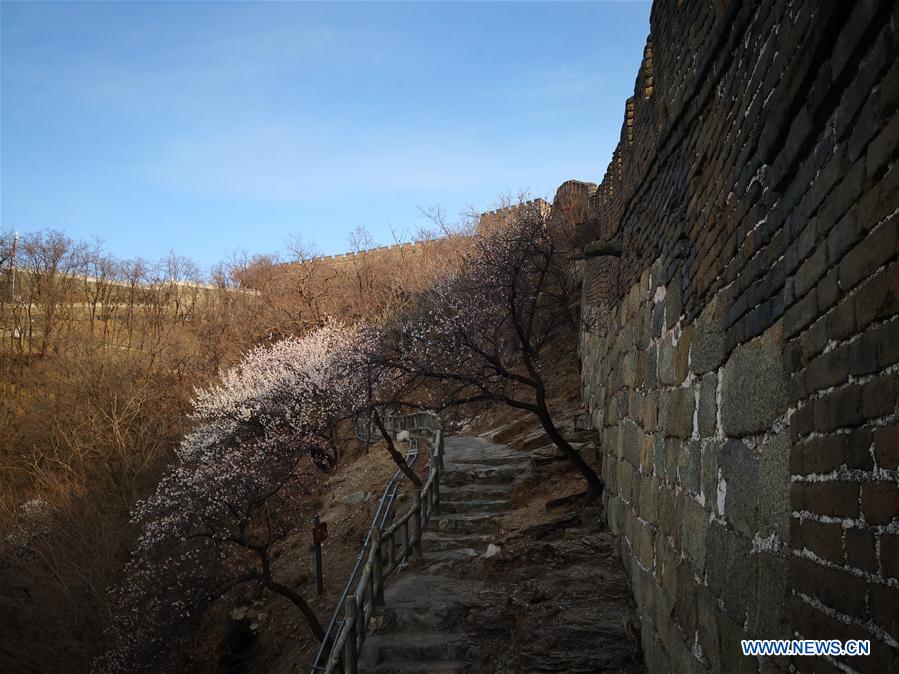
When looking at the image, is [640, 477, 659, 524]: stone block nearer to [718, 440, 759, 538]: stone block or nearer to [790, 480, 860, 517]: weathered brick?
[718, 440, 759, 538]: stone block

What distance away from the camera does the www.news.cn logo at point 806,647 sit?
73.0 inches

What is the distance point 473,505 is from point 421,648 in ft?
16.2

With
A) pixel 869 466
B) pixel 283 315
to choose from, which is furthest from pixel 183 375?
pixel 869 466

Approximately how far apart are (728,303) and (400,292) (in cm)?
3128

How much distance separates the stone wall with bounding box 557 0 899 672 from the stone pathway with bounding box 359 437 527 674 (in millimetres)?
3448

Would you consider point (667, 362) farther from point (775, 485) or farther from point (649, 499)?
point (775, 485)

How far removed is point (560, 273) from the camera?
73.1ft

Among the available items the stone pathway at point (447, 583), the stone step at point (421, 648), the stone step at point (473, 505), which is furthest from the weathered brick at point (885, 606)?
the stone step at point (473, 505)

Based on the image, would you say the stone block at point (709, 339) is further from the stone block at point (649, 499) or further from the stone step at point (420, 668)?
the stone step at point (420, 668)

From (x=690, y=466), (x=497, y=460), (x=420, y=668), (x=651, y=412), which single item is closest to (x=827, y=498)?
(x=690, y=466)

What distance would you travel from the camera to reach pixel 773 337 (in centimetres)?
276

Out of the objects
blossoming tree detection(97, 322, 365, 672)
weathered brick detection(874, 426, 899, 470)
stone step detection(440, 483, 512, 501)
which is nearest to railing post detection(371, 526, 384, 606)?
blossoming tree detection(97, 322, 365, 672)

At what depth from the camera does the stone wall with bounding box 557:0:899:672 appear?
6.03 feet

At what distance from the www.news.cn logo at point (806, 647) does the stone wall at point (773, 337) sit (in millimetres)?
27
